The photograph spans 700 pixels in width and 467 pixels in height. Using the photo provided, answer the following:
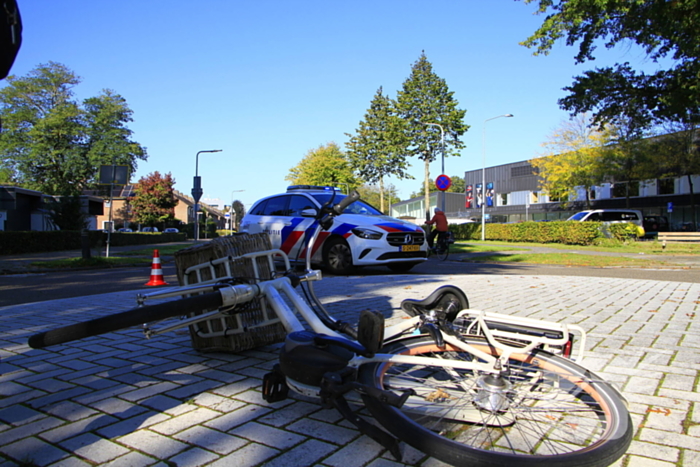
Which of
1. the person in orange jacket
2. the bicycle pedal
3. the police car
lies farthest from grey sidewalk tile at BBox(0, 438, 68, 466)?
the person in orange jacket

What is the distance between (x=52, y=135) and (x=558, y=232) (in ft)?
153

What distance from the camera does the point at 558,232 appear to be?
1045 inches

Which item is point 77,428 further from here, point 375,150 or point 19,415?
point 375,150

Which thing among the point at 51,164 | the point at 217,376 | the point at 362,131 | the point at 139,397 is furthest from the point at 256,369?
the point at 51,164

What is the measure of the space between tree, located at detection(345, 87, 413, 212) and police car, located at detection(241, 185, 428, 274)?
113 ft

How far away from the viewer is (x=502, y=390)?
83.1 inches

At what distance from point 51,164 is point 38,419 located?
54.9m

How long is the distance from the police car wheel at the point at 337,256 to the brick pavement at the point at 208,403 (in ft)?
14.3

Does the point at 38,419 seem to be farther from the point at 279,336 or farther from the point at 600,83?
the point at 600,83

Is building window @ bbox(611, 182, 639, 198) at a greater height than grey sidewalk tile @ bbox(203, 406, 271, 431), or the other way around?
building window @ bbox(611, 182, 639, 198)

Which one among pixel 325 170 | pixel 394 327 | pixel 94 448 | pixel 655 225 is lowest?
pixel 94 448

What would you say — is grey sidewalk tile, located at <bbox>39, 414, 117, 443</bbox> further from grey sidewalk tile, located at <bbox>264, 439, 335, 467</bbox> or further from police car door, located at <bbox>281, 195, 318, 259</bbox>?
police car door, located at <bbox>281, 195, 318, 259</bbox>

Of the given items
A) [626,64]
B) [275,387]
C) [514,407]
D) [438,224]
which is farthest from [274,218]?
[626,64]

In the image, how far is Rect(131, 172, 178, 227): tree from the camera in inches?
2292
